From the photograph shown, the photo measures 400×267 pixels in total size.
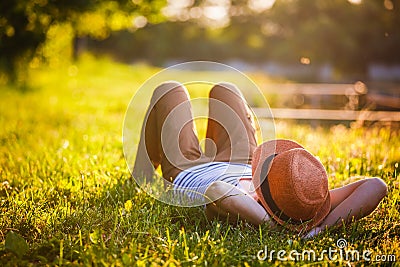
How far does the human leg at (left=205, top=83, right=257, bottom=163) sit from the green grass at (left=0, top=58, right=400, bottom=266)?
1.90 ft

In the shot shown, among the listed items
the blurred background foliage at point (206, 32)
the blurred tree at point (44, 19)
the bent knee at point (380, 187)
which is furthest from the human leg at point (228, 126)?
the blurred tree at point (44, 19)

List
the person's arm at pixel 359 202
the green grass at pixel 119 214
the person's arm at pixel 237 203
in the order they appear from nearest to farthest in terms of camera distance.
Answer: the green grass at pixel 119 214 → the person's arm at pixel 237 203 → the person's arm at pixel 359 202

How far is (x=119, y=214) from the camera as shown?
272cm

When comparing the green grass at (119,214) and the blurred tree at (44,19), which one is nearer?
the green grass at (119,214)

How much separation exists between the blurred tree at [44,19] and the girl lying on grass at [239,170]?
730 cm

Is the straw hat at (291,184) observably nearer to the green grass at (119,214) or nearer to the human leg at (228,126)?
the green grass at (119,214)

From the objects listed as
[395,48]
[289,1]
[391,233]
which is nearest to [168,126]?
[391,233]

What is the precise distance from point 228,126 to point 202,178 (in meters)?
0.63

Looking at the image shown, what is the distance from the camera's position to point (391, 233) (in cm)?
268

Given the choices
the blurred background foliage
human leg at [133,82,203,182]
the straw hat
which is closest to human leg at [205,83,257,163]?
human leg at [133,82,203,182]

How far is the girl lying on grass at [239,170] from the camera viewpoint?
2.46 metres

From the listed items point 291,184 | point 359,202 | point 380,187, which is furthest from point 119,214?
point 380,187

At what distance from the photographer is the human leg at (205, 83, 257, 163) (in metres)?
3.37

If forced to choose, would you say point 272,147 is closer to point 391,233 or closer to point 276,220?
point 276,220
